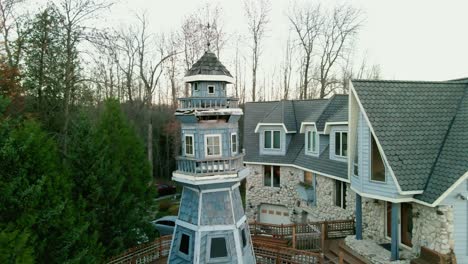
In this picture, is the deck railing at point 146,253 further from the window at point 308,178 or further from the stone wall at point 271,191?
the window at point 308,178

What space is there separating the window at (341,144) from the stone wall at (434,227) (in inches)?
185

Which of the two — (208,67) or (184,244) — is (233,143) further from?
(184,244)

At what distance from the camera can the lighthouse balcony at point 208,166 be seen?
9.88 meters

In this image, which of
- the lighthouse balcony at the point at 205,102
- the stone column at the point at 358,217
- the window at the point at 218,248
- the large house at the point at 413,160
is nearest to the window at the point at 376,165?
the large house at the point at 413,160

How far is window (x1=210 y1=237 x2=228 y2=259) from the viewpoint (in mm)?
10023

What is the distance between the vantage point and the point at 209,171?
9992 mm

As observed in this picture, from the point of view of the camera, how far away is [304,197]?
17.6 metres

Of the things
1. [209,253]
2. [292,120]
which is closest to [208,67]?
[209,253]

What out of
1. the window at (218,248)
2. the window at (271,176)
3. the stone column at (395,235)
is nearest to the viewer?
the window at (218,248)

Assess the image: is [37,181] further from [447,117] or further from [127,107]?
[127,107]

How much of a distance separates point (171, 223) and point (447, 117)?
14.1m

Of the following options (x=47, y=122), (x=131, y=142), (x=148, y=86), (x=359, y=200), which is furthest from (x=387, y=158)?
(x=148, y=86)

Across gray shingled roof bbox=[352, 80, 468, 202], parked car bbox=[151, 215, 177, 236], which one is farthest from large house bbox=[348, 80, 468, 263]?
parked car bbox=[151, 215, 177, 236]

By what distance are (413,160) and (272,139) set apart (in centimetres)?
1037
